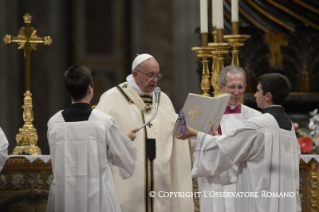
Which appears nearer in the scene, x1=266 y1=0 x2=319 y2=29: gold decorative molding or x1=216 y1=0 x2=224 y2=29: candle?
x1=216 y1=0 x2=224 y2=29: candle

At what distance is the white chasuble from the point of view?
5957 mm

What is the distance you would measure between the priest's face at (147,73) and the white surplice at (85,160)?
921mm

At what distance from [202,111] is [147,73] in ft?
2.07

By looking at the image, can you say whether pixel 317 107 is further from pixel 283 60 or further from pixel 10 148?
pixel 10 148

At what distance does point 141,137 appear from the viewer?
238 inches

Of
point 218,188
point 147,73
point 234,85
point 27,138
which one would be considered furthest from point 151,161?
point 27,138

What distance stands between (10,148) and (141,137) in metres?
2.99

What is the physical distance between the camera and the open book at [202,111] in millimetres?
5543

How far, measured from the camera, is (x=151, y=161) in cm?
600

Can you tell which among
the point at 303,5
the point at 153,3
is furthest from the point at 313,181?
the point at 153,3

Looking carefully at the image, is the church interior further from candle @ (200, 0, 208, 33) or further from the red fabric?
candle @ (200, 0, 208, 33)

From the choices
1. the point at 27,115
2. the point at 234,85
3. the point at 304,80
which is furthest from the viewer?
the point at 304,80

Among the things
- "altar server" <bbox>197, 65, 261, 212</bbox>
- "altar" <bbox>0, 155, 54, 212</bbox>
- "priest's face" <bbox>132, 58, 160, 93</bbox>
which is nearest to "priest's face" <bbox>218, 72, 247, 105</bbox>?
"altar server" <bbox>197, 65, 261, 212</bbox>

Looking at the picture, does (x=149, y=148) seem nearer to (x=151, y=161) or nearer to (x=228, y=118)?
(x=151, y=161)
